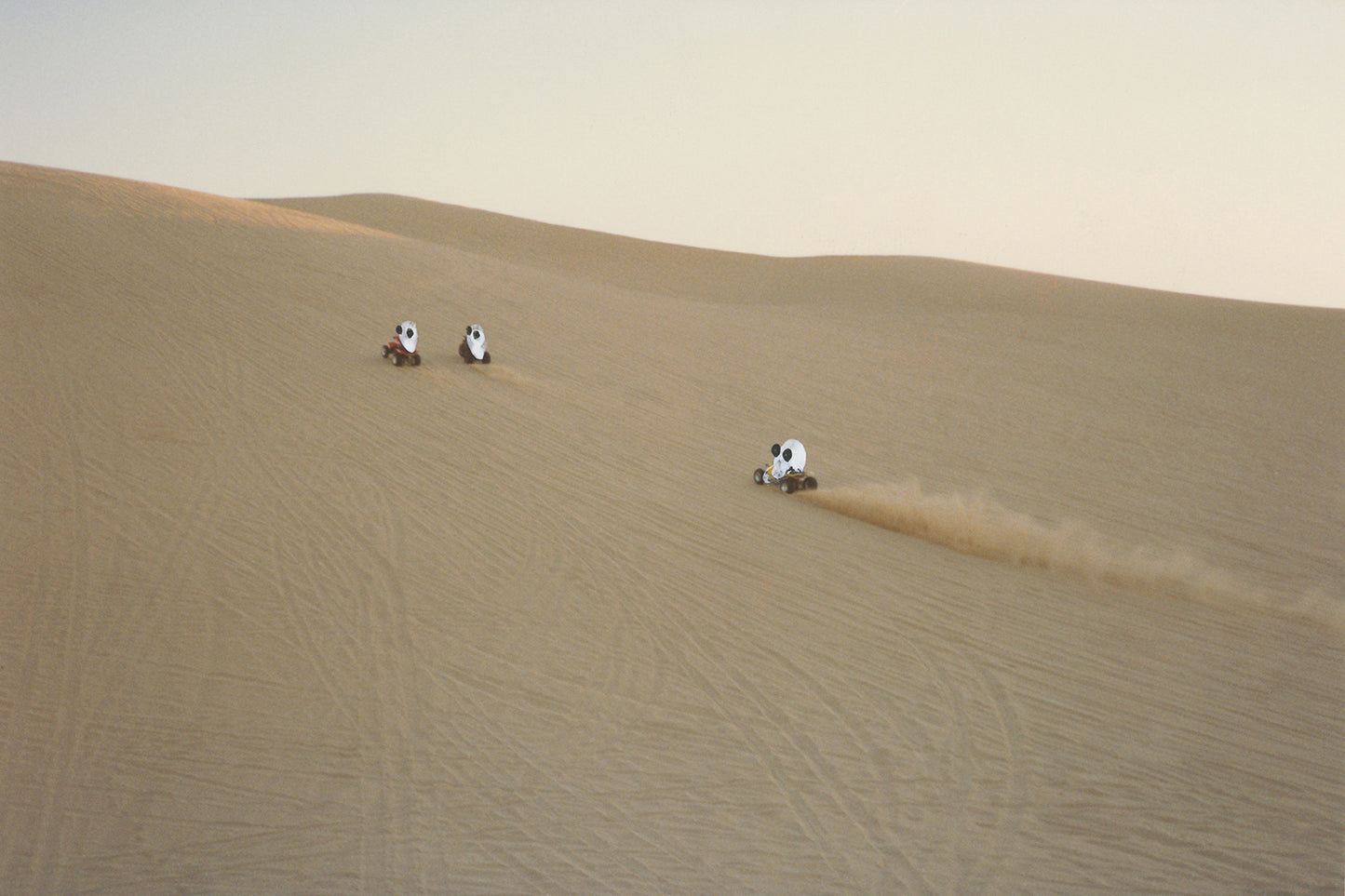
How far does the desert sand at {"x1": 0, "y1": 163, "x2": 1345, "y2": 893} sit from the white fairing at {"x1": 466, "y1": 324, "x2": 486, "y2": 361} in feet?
1.79

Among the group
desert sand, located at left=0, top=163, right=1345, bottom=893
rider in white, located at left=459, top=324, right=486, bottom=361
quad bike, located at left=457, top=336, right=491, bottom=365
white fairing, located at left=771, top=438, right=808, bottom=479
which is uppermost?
rider in white, located at left=459, top=324, right=486, bottom=361

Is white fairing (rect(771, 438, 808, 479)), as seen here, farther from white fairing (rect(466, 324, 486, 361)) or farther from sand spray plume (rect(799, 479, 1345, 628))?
white fairing (rect(466, 324, 486, 361))

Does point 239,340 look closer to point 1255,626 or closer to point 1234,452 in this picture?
point 1255,626

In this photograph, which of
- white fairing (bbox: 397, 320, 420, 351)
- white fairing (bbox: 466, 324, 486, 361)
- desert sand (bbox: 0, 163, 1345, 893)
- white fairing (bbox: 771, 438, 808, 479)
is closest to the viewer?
desert sand (bbox: 0, 163, 1345, 893)

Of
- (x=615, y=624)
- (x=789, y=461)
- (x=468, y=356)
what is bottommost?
(x=615, y=624)

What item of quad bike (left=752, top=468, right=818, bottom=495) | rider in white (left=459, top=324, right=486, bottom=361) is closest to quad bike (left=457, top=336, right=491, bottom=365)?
rider in white (left=459, top=324, right=486, bottom=361)

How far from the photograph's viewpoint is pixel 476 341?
49.9ft

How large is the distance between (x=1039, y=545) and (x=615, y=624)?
4917mm

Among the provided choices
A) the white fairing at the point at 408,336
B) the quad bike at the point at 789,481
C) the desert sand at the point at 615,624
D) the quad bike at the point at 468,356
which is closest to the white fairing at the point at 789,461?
the quad bike at the point at 789,481

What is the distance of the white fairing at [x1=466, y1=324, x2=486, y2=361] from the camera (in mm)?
15148

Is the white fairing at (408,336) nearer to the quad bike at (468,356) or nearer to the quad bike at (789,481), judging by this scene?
the quad bike at (468,356)

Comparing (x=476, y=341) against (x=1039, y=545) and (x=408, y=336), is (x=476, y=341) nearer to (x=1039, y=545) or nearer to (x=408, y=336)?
(x=408, y=336)

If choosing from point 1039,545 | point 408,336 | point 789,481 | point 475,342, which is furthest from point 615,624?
point 475,342

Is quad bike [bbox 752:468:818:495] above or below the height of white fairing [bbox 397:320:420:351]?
below
